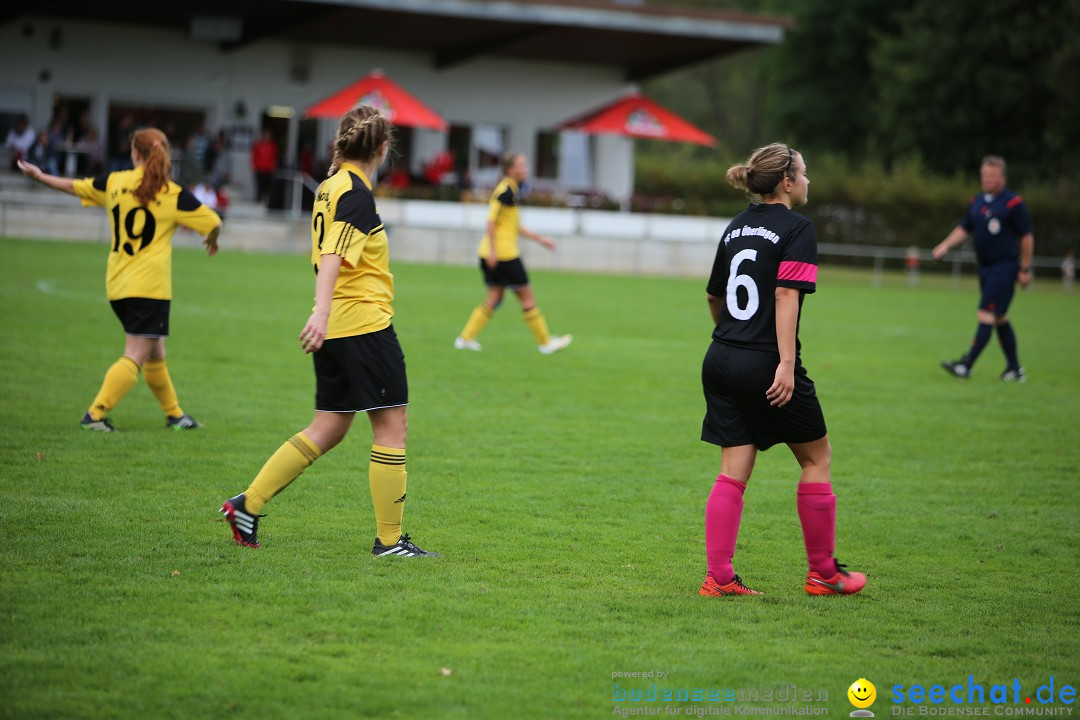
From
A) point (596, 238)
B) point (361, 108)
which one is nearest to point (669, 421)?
point (361, 108)

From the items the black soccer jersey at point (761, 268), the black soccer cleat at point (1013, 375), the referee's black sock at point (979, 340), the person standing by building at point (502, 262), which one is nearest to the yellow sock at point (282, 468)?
the black soccer jersey at point (761, 268)

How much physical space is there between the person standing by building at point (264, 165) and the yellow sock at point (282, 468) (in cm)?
2539

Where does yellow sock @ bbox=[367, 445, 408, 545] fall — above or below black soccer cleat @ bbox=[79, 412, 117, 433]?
above

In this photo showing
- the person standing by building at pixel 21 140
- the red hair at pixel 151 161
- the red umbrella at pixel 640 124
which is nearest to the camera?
the red hair at pixel 151 161

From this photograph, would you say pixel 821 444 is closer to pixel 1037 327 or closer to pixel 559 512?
pixel 559 512

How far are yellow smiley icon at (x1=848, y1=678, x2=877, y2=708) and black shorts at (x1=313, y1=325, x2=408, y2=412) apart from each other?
232 cm

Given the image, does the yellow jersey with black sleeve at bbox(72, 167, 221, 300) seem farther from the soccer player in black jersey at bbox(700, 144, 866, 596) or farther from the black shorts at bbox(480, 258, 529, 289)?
the black shorts at bbox(480, 258, 529, 289)

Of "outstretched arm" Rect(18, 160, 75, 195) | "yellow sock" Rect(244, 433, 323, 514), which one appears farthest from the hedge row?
"yellow sock" Rect(244, 433, 323, 514)

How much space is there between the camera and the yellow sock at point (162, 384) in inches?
321

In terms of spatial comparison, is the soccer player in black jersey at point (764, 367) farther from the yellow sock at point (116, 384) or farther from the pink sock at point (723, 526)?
the yellow sock at point (116, 384)

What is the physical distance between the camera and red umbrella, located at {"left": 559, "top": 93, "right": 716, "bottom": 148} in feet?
96.9

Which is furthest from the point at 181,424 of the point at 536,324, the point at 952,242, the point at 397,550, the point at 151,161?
the point at 952,242

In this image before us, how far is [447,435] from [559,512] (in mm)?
2251

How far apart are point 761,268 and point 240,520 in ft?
8.50
